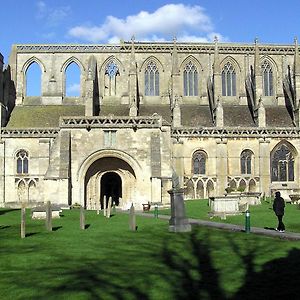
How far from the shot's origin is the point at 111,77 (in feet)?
178

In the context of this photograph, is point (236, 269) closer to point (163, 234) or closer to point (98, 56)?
point (163, 234)

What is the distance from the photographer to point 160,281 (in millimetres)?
10367

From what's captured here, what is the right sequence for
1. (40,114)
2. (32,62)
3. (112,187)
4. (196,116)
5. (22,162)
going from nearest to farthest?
(112,187) < (22,162) < (40,114) < (196,116) < (32,62)

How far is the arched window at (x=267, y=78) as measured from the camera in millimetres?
54812

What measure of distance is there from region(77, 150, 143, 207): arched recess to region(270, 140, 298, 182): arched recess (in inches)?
614

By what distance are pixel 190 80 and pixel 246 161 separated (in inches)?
473

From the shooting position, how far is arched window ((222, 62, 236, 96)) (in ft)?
179

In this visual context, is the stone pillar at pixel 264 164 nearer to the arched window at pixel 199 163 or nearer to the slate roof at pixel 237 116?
the slate roof at pixel 237 116

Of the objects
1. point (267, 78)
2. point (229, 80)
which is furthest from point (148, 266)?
point (267, 78)

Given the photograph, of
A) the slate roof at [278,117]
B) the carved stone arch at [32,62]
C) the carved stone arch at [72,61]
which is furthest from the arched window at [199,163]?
the carved stone arch at [32,62]

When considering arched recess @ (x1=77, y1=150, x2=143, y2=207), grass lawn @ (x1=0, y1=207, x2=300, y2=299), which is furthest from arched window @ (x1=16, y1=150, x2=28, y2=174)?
grass lawn @ (x1=0, y1=207, x2=300, y2=299)

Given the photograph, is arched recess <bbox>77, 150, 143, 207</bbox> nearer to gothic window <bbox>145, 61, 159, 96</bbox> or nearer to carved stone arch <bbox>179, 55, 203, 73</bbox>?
gothic window <bbox>145, 61, 159, 96</bbox>

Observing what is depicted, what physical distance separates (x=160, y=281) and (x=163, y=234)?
343 inches

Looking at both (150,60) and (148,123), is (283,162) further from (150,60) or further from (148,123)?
(150,60)
